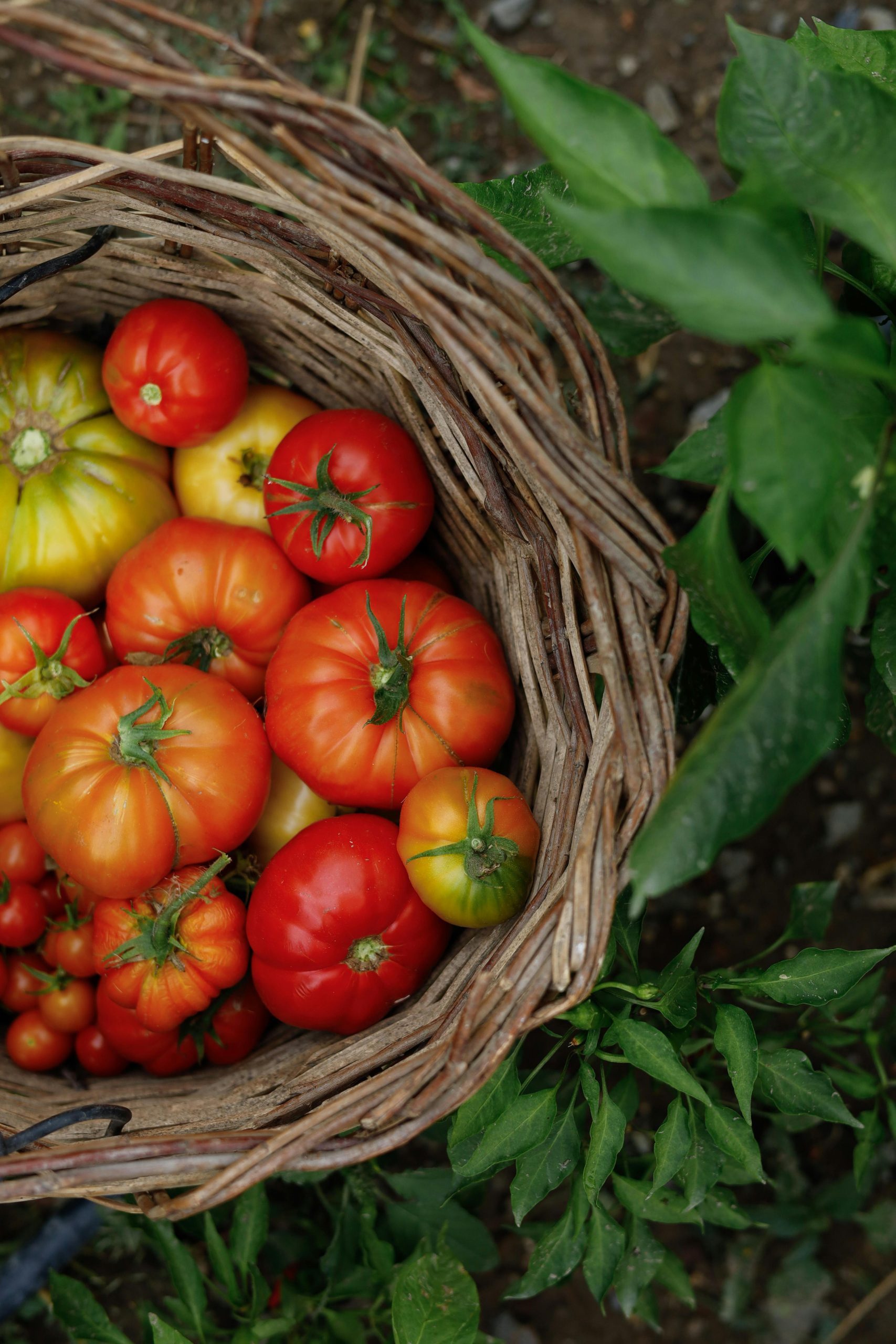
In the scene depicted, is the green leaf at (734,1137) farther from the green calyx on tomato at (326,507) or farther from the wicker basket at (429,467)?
the green calyx on tomato at (326,507)

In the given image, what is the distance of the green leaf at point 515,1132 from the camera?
95 cm

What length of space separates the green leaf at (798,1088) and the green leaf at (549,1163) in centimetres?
21

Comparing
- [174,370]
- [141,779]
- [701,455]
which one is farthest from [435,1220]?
[174,370]

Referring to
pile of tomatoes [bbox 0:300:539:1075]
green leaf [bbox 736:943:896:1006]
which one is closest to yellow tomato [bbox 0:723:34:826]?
pile of tomatoes [bbox 0:300:539:1075]

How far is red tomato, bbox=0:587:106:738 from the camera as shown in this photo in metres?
1.19

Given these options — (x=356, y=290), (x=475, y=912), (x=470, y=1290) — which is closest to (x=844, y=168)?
(x=356, y=290)

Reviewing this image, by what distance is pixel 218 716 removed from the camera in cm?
114

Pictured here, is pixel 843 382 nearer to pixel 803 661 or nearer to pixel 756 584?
pixel 803 661

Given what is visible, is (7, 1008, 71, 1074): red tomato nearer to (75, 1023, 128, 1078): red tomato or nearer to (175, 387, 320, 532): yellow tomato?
(75, 1023, 128, 1078): red tomato

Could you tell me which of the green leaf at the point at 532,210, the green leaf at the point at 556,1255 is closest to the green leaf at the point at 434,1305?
the green leaf at the point at 556,1255

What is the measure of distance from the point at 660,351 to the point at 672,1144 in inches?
53.4

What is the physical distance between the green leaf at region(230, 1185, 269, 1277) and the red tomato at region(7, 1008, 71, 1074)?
337 millimetres

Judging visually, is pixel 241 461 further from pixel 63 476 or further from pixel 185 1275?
pixel 185 1275

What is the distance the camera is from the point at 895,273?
3.09 ft
